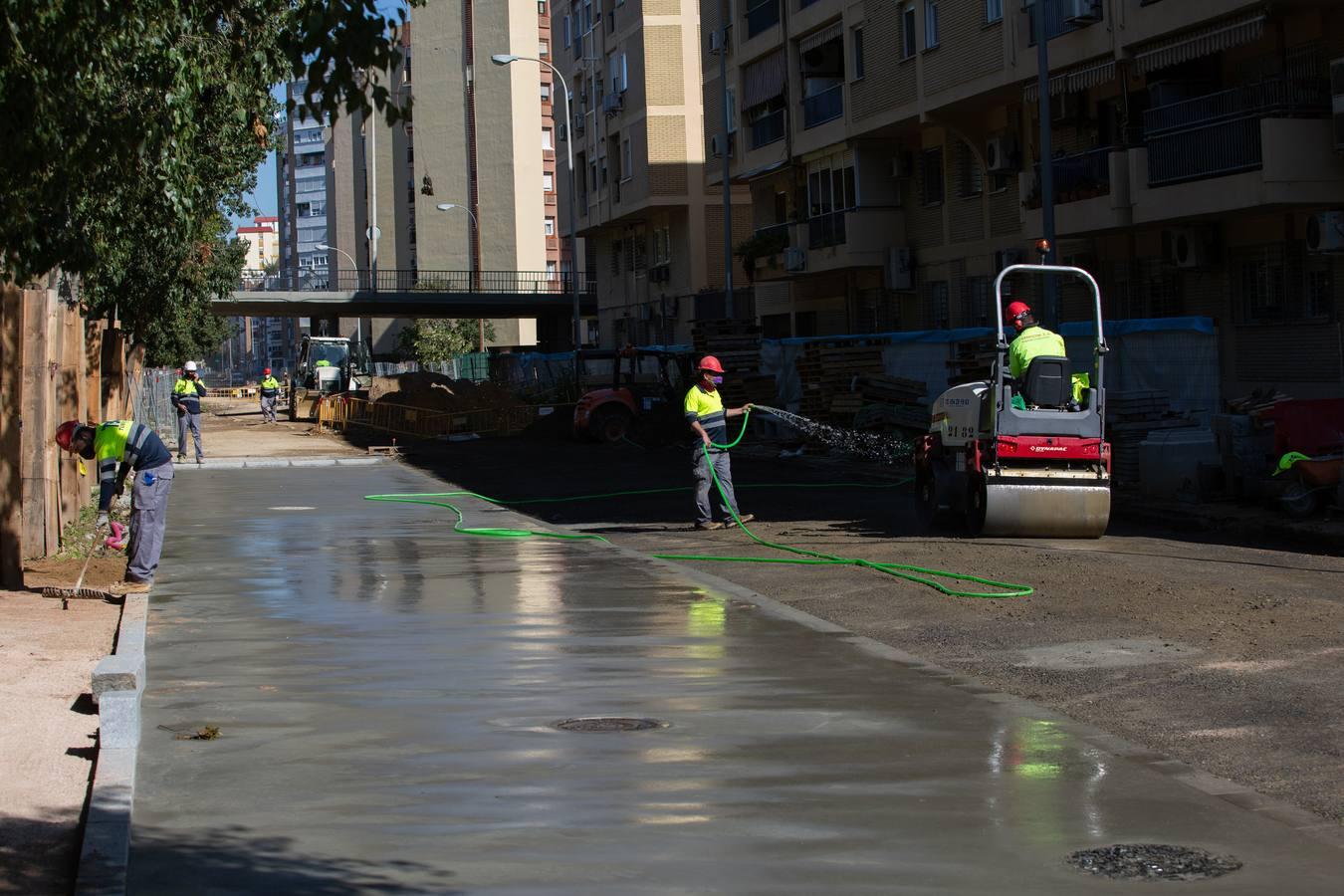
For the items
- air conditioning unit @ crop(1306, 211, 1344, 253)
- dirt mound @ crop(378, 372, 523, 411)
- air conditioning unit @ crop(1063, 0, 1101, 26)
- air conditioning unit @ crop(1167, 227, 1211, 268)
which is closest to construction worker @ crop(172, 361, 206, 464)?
dirt mound @ crop(378, 372, 523, 411)

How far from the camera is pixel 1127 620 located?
11188mm

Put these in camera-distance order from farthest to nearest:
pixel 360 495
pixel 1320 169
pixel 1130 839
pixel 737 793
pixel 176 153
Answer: pixel 360 495
pixel 1320 169
pixel 176 153
pixel 737 793
pixel 1130 839

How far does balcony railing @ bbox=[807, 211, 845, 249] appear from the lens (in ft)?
128

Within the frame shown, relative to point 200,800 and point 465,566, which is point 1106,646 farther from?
point 465,566

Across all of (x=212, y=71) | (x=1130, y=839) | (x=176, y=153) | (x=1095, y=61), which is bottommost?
(x=1130, y=839)

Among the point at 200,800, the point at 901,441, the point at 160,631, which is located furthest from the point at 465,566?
the point at 901,441

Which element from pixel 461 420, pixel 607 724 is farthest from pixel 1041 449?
pixel 461 420

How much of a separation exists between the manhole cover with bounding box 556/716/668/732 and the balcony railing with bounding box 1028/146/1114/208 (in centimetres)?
2183

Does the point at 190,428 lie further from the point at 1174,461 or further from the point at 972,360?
the point at 1174,461

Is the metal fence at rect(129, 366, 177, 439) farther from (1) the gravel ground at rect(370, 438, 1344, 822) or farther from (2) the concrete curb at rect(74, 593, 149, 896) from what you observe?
(2) the concrete curb at rect(74, 593, 149, 896)

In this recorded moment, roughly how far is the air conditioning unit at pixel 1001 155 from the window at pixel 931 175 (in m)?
3.90

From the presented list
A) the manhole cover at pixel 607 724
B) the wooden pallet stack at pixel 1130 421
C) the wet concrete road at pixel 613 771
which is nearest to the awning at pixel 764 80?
the wooden pallet stack at pixel 1130 421

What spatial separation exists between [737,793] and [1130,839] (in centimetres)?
157

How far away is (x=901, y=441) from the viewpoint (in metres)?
28.8
